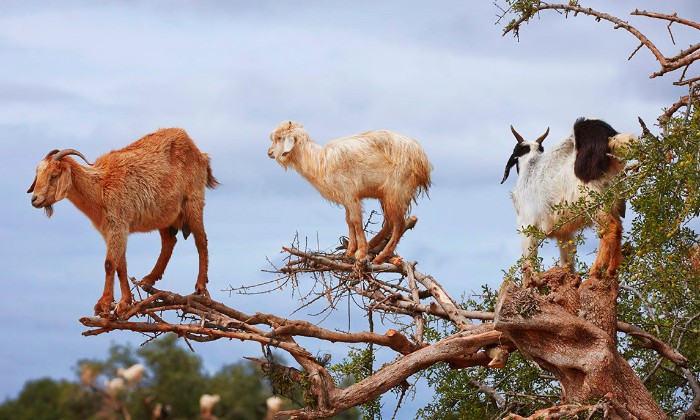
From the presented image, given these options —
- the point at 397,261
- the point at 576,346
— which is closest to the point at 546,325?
the point at 576,346

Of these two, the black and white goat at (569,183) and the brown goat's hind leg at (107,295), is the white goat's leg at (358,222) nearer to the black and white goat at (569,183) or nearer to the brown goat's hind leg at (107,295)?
the black and white goat at (569,183)

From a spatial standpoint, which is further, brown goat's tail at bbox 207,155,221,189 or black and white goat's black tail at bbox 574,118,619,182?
brown goat's tail at bbox 207,155,221,189

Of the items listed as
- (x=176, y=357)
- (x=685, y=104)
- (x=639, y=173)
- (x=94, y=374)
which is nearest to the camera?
(x=94, y=374)

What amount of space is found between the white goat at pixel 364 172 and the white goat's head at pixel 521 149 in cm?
90

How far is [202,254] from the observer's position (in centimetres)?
940

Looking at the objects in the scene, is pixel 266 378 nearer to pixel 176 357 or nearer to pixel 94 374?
pixel 176 357

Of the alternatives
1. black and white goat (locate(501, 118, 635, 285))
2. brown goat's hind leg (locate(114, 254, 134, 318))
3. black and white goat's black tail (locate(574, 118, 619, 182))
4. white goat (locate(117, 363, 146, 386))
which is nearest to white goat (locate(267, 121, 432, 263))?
black and white goat (locate(501, 118, 635, 285))

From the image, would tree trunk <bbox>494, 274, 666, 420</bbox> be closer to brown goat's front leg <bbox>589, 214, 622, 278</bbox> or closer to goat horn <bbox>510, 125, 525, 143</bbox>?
brown goat's front leg <bbox>589, 214, 622, 278</bbox>

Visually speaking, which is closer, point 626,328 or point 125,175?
point 626,328

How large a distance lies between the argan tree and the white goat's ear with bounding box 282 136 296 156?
3.66ft

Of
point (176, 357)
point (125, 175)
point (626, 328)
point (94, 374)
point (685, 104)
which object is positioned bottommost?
point (94, 374)

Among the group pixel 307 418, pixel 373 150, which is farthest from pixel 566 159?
pixel 307 418

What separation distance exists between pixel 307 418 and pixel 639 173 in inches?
129

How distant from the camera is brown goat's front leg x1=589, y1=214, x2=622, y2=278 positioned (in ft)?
25.3
